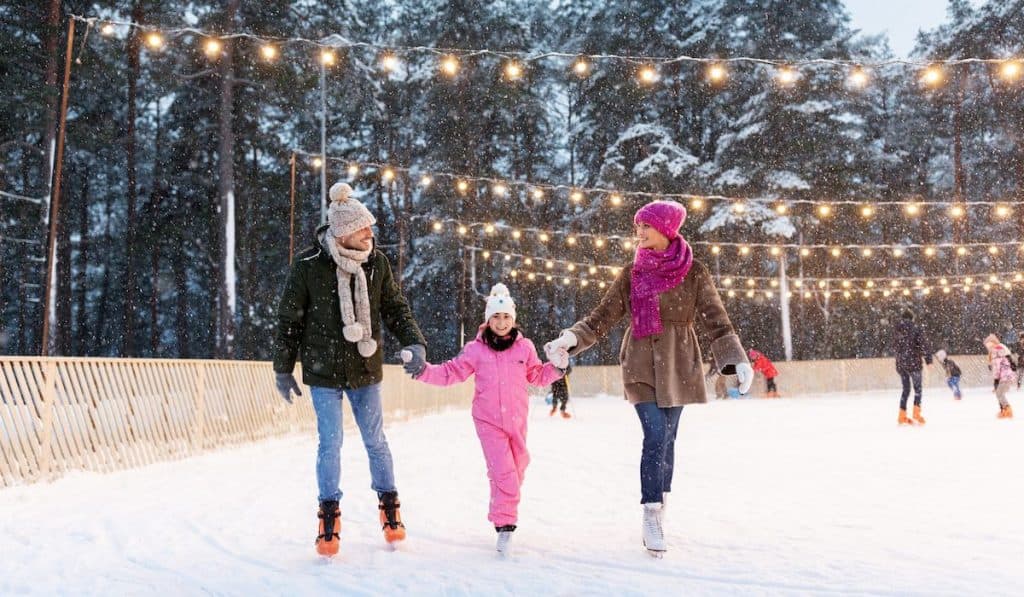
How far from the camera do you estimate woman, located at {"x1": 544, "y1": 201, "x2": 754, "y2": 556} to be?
389 cm

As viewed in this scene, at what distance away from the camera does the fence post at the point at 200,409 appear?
9.00 metres

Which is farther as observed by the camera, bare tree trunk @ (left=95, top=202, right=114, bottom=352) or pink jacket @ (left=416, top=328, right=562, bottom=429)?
bare tree trunk @ (left=95, top=202, right=114, bottom=352)

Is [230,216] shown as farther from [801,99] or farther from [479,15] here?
[801,99]

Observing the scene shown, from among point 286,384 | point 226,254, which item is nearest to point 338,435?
point 286,384

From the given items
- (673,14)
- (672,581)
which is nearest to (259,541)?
(672,581)

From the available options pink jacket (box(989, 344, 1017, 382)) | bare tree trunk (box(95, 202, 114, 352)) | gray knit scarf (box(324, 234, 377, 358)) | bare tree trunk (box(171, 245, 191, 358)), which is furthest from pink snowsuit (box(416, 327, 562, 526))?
bare tree trunk (box(95, 202, 114, 352))

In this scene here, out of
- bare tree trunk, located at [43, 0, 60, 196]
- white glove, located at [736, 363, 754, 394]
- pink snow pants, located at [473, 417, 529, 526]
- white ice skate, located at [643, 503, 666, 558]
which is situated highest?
bare tree trunk, located at [43, 0, 60, 196]

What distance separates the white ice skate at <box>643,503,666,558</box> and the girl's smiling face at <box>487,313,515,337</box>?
1.08m

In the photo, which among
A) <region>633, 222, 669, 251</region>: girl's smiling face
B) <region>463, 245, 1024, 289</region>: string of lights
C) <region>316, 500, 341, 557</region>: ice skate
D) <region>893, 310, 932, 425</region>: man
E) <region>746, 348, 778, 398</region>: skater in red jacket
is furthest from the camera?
<region>463, 245, 1024, 289</region>: string of lights

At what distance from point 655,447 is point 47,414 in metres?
5.16

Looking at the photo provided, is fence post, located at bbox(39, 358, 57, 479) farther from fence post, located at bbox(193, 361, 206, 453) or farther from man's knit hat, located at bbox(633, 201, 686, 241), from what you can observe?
man's knit hat, located at bbox(633, 201, 686, 241)

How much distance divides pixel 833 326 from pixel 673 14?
48.5ft

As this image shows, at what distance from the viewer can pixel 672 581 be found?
130 inches

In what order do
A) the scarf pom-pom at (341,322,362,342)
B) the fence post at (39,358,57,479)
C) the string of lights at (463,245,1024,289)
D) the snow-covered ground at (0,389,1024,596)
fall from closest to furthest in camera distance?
1. the snow-covered ground at (0,389,1024,596)
2. the scarf pom-pom at (341,322,362,342)
3. the fence post at (39,358,57,479)
4. the string of lights at (463,245,1024,289)
